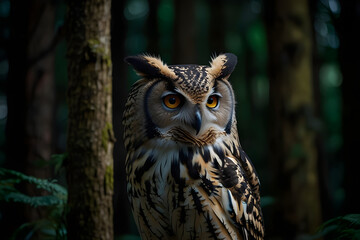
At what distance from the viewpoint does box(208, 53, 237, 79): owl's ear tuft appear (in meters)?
1.93

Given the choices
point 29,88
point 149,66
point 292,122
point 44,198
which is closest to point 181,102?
point 149,66

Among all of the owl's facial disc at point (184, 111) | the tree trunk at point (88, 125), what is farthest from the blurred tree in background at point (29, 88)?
the owl's facial disc at point (184, 111)

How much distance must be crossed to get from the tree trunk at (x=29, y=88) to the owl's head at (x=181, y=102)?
5.07ft

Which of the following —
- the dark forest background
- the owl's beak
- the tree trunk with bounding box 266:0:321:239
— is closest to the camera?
the owl's beak

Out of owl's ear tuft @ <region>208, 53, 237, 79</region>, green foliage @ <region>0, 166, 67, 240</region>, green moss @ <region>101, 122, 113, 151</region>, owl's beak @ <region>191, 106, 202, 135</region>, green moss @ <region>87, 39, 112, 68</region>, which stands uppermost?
green moss @ <region>87, 39, 112, 68</region>

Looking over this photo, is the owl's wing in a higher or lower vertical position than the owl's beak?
lower

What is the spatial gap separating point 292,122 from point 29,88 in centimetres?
279

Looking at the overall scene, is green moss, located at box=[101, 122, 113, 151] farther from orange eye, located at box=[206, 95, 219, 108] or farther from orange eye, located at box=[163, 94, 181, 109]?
orange eye, located at box=[206, 95, 219, 108]

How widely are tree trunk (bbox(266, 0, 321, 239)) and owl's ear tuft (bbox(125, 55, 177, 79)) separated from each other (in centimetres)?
229

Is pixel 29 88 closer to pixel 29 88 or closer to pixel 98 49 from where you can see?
pixel 29 88

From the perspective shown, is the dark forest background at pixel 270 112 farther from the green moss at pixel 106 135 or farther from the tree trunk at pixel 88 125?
the green moss at pixel 106 135

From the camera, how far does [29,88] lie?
10.7 feet

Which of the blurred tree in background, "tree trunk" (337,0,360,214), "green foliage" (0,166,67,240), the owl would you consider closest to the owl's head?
the owl

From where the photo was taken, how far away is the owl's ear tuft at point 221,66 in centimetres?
193
